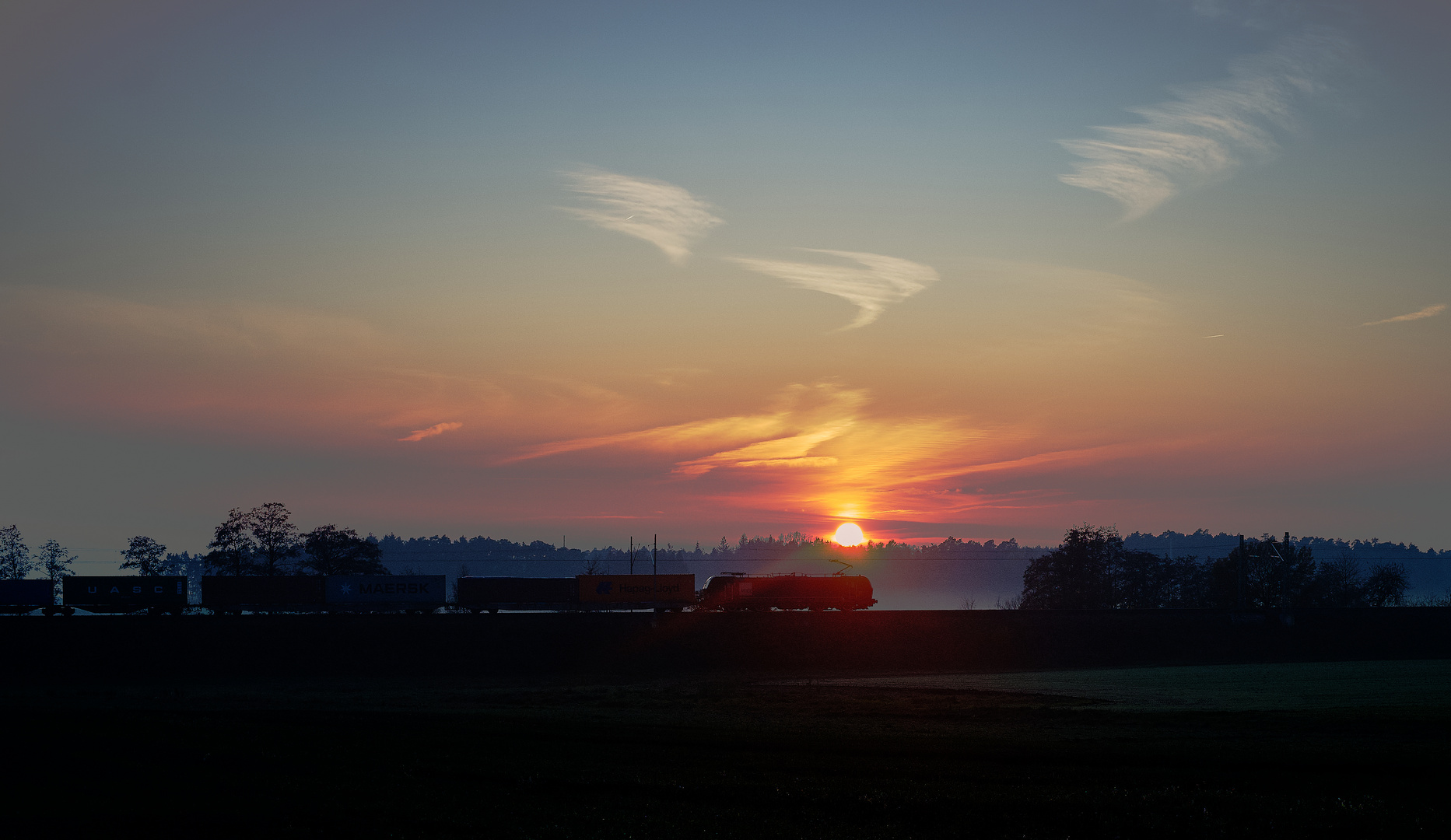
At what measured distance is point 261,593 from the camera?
8175 centimetres

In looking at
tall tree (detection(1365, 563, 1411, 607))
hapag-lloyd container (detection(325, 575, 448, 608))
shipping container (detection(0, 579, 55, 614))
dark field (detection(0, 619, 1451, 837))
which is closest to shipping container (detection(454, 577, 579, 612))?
hapag-lloyd container (detection(325, 575, 448, 608))

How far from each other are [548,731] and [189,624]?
152ft

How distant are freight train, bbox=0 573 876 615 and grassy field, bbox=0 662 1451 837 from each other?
38.2m

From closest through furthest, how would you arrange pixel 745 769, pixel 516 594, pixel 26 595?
pixel 745 769
pixel 26 595
pixel 516 594

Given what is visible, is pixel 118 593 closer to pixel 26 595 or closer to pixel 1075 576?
pixel 26 595

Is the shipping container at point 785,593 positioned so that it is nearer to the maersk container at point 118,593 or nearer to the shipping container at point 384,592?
the shipping container at point 384,592

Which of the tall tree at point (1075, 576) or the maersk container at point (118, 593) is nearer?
the maersk container at point (118, 593)

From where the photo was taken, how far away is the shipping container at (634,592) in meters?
84.6

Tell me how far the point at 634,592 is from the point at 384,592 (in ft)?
68.6

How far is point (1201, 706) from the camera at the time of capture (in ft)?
141

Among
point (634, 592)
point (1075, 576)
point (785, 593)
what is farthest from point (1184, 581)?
point (634, 592)

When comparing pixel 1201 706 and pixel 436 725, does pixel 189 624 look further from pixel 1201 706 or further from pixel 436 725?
pixel 1201 706

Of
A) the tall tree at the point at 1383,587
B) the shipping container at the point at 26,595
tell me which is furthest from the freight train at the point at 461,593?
the tall tree at the point at 1383,587

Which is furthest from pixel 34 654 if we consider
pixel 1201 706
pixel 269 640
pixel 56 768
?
pixel 1201 706
